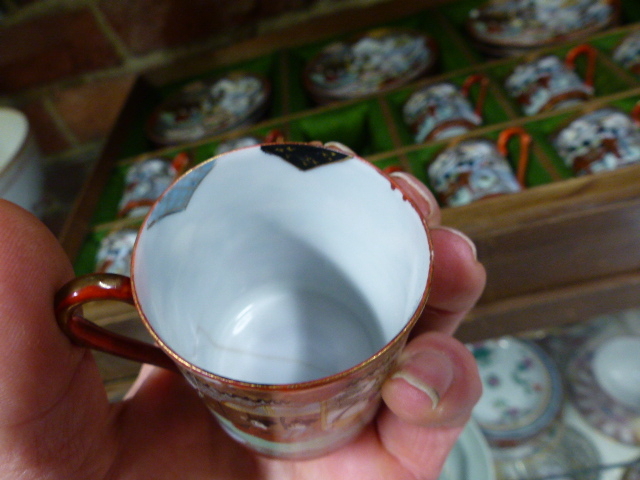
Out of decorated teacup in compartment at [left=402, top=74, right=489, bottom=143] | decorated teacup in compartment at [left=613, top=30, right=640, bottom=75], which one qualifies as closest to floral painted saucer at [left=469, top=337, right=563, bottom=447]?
decorated teacup in compartment at [left=402, top=74, right=489, bottom=143]

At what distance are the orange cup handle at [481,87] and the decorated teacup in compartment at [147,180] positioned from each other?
54 centimetres

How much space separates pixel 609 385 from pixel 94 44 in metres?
1.18

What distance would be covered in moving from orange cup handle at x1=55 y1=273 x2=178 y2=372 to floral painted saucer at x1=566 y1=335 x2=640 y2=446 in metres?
0.70

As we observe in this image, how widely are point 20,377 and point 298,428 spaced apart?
192 millimetres

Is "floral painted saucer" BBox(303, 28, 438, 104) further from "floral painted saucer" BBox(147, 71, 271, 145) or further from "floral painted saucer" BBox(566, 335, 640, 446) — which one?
"floral painted saucer" BBox(566, 335, 640, 446)

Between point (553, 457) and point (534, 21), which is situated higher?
point (534, 21)

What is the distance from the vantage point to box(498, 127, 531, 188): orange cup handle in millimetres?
697

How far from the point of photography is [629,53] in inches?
32.4

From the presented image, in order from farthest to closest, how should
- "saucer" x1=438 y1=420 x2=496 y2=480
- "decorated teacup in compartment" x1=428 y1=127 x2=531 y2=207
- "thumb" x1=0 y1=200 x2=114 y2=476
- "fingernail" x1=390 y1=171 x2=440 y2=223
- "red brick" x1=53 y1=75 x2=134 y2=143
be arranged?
"red brick" x1=53 y1=75 x2=134 y2=143, "decorated teacup in compartment" x1=428 y1=127 x2=531 y2=207, "saucer" x1=438 y1=420 x2=496 y2=480, "fingernail" x1=390 y1=171 x2=440 y2=223, "thumb" x1=0 y1=200 x2=114 y2=476

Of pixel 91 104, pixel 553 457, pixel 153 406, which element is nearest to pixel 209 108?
pixel 91 104

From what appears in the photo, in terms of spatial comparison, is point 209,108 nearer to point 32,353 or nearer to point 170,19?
point 170,19

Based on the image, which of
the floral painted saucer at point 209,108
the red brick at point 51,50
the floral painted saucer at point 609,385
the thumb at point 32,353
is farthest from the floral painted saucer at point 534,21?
the thumb at point 32,353

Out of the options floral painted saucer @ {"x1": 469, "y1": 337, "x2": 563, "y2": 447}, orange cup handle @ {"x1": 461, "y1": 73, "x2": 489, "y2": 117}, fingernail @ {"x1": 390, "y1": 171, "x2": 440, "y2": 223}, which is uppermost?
fingernail @ {"x1": 390, "y1": 171, "x2": 440, "y2": 223}

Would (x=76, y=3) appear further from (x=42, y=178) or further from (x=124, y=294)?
(x=124, y=294)
